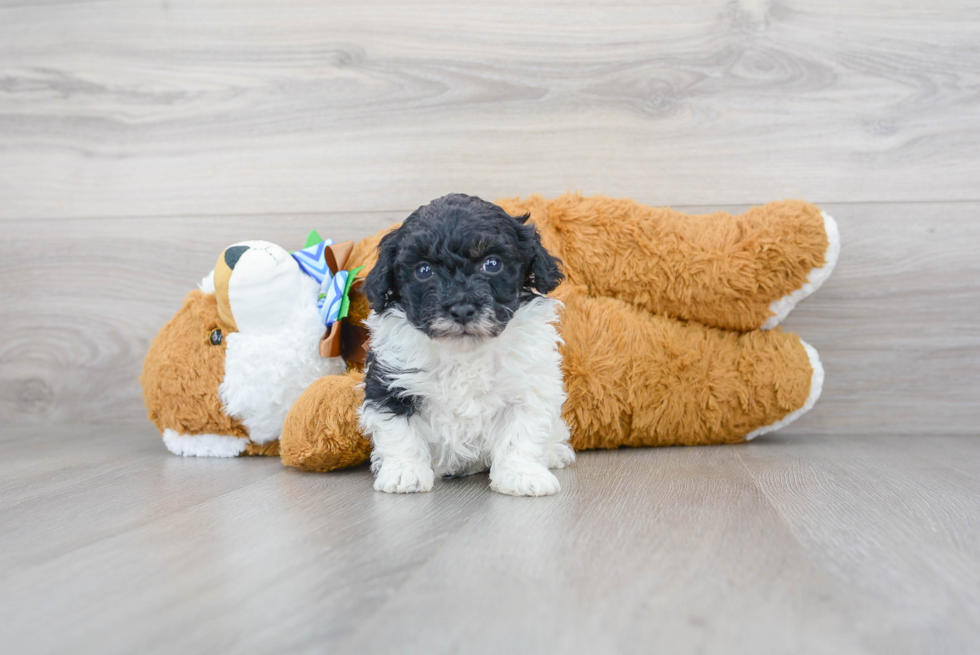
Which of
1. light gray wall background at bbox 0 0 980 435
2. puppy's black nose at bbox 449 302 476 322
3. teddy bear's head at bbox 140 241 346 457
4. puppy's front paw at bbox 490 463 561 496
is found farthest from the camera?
light gray wall background at bbox 0 0 980 435

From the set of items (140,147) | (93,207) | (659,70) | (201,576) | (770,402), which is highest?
(659,70)

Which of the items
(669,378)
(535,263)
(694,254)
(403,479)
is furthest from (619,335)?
(403,479)

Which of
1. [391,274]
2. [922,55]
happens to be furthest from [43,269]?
[922,55]

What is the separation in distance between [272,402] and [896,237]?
6.21ft

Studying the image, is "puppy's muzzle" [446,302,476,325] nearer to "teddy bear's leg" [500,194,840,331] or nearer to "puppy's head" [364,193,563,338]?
"puppy's head" [364,193,563,338]

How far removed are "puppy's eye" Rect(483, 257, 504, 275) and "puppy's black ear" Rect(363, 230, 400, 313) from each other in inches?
7.6

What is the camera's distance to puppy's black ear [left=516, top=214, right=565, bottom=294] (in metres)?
1.47

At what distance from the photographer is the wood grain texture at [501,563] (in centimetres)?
81

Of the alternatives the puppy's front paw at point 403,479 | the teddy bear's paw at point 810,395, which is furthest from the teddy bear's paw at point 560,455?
Answer: the teddy bear's paw at point 810,395

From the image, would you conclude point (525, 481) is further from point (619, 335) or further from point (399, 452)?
point (619, 335)

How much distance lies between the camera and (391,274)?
1.47 meters

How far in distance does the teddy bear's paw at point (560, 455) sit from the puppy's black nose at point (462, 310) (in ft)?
1.61

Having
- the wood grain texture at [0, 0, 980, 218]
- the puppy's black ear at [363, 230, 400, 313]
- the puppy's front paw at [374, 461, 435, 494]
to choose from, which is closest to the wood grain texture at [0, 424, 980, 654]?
the puppy's front paw at [374, 461, 435, 494]

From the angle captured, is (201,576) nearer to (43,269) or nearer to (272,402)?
(272,402)
